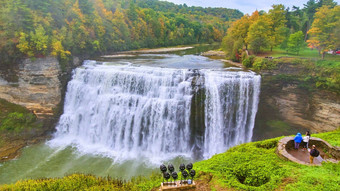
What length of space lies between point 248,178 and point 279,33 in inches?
882

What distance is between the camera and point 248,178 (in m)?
8.43

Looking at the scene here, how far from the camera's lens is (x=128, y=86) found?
19.4 meters

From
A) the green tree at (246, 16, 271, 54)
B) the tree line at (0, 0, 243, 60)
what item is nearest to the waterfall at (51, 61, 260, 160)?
the green tree at (246, 16, 271, 54)

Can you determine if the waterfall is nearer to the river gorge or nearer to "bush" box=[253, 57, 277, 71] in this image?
the river gorge

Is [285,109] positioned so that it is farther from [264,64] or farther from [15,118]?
[15,118]

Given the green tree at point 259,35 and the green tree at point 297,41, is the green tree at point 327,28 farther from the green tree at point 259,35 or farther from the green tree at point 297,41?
the green tree at point 259,35

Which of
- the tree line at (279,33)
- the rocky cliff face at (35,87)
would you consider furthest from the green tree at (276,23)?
the rocky cliff face at (35,87)

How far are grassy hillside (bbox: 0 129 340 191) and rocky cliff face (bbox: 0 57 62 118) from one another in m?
12.7

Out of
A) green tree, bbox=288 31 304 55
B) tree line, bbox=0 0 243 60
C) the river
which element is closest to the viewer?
the river

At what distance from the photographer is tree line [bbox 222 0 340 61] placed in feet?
62.6

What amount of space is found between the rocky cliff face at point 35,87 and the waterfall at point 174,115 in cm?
375

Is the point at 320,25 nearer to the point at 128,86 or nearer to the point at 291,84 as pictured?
the point at 291,84

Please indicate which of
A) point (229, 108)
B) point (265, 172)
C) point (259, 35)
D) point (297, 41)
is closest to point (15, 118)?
point (229, 108)

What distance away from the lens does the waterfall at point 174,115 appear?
58.2 ft
